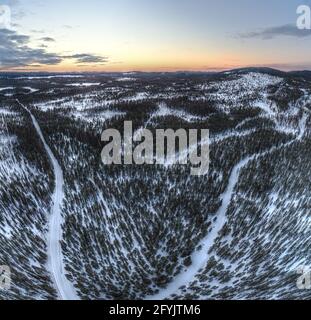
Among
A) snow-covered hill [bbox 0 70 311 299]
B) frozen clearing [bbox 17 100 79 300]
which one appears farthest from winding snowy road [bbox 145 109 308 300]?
frozen clearing [bbox 17 100 79 300]

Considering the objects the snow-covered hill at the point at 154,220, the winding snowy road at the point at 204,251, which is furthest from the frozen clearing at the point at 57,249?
the winding snowy road at the point at 204,251

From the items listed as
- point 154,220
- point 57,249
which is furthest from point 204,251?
point 57,249

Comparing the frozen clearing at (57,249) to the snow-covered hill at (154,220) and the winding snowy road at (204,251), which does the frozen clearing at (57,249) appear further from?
the winding snowy road at (204,251)

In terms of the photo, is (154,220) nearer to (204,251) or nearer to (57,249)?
(204,251)

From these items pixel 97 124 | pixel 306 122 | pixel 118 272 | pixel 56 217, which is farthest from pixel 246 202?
pixel 306 122

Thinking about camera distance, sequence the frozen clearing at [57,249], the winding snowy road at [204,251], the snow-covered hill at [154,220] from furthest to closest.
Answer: the snow-covered hill at [154,220] → the winding snowy road at [204,251] → the frozen clearing at [57,249]

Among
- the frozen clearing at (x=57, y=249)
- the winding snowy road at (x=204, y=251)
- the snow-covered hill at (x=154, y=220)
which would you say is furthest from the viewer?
the snow-covered hill at (x=154, y=220)

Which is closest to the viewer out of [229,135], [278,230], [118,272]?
[118,272]

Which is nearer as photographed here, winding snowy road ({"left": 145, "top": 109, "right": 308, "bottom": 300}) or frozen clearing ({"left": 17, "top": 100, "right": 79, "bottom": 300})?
frozen clearing ({"left": 17, "top": 100, "right": 79, "bottom": 300})

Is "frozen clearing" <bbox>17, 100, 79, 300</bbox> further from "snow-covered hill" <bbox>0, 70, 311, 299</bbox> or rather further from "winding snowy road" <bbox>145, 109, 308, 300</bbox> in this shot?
"winding snowy road" <bbox>145, 109, 308, 300</bbox>
